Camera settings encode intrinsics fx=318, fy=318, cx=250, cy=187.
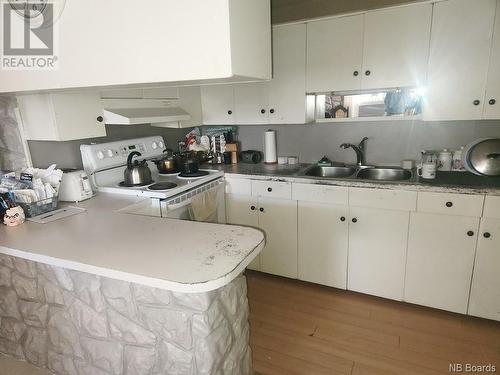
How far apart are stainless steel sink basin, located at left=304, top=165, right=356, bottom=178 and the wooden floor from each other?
0.95m

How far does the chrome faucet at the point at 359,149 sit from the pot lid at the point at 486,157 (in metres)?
0.74

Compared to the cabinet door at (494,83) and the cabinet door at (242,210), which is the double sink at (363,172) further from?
the cabinet door at (494,83)

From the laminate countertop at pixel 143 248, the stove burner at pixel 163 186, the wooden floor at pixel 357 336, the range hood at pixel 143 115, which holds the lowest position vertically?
the wooden floor at pixel 357 336

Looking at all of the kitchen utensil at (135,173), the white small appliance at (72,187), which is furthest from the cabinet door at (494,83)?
the white small appliance at (72,187)

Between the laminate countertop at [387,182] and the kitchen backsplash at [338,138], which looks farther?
the kitchen backsplash at [338,138]

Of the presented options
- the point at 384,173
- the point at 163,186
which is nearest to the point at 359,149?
the point at 384,173

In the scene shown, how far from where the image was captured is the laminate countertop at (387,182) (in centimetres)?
193

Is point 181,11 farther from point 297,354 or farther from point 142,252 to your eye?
point 297,354

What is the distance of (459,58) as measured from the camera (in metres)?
2.05

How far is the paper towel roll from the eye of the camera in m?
2.90

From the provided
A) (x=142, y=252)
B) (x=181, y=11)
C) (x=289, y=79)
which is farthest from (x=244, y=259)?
(x=289, y=79)

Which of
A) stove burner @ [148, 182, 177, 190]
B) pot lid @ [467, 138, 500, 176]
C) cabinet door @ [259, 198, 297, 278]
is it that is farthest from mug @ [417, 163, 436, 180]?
stove burner @ [148, 182, 177, 190]

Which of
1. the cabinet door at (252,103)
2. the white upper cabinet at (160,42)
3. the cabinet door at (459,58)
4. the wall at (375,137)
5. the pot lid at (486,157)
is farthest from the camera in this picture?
the cabinet door at (252,103)

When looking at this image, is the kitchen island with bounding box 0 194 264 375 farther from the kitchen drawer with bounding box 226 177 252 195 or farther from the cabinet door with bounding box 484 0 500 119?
the cabinet door with bounding box 484 0 500 119
